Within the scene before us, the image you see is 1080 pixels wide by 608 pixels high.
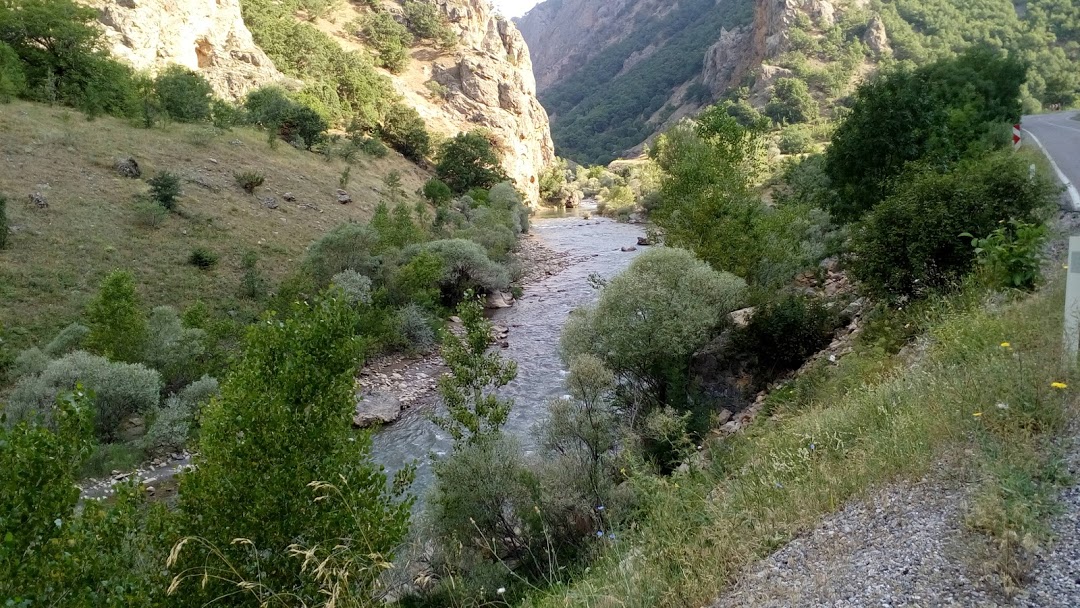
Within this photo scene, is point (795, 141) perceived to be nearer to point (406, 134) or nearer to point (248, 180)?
point (406, 134)

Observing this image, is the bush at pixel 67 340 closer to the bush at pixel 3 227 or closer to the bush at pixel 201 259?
the bush at pixel 3 227

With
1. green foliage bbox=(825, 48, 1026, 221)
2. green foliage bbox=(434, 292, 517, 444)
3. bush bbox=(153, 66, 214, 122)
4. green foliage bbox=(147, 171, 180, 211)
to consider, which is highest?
bush bbox=(153, 66, 214, 122)

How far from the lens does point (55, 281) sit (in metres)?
15.6

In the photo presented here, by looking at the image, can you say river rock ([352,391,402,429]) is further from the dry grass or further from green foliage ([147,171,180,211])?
green foliage ([147,171,180,211])

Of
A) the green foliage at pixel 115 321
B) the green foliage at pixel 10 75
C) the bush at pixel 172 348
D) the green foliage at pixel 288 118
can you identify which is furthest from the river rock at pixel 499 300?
the green foliage at pixel 10 75

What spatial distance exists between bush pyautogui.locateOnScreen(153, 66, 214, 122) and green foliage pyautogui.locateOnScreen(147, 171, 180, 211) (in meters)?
12.4

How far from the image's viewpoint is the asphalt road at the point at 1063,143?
545 inches

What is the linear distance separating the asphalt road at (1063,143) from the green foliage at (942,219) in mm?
3077

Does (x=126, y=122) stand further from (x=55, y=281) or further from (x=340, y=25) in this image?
(x=340, y=25)

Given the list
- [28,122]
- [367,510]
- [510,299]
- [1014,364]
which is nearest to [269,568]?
[367,510]

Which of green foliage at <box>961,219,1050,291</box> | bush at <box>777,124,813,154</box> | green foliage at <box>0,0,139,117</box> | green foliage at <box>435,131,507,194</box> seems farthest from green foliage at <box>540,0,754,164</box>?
green foliage at <box>961,219,1050,291</box>

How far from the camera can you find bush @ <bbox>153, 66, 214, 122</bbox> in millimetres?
33581

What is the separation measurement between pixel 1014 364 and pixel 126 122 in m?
36.0

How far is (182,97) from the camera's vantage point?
34.2 meters
